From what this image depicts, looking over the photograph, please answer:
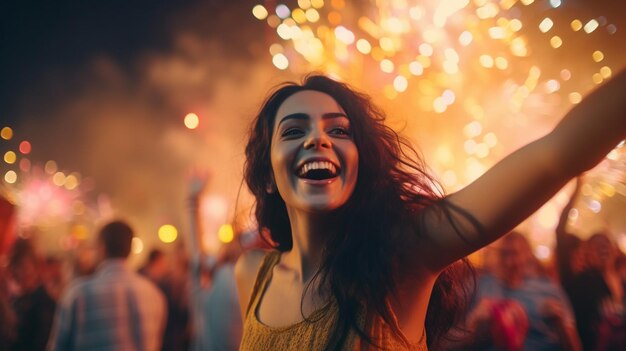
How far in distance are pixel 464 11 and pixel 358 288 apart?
26.0 ft

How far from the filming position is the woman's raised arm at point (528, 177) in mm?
866

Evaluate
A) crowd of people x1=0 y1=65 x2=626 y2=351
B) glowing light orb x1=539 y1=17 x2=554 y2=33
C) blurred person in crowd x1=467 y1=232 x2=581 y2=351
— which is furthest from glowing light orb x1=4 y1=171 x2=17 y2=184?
blurred person in crowd x1=467 y1=232 x2=581 y2=351

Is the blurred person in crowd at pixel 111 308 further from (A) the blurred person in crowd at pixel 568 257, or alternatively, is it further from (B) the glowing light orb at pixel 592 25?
(B) the glowing light orb at pixel 592 25

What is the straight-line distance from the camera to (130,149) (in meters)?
19.9

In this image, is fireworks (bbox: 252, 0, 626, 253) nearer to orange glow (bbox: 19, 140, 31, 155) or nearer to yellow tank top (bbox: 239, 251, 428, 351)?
yellow tank top (bbox: 239, 251, 428, 351)

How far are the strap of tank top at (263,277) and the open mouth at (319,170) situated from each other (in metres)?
0.42

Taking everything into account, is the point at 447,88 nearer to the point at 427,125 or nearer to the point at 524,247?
the point at 427,125

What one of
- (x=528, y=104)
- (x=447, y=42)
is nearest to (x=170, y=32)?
(x=447, y=42)

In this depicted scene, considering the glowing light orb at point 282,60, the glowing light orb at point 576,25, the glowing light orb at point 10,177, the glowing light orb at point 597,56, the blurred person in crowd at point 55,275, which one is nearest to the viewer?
the blurred person in crowd at point 55,275

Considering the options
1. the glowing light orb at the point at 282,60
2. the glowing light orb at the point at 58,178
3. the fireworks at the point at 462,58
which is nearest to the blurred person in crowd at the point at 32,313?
the fireworks at the point at 462,58

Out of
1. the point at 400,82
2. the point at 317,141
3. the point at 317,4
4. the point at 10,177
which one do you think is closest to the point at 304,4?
the point at 317,4

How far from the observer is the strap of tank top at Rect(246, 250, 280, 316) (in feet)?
5.08

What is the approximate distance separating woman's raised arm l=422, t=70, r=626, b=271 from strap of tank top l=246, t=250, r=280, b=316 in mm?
622

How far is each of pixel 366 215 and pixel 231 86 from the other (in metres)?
14.5
